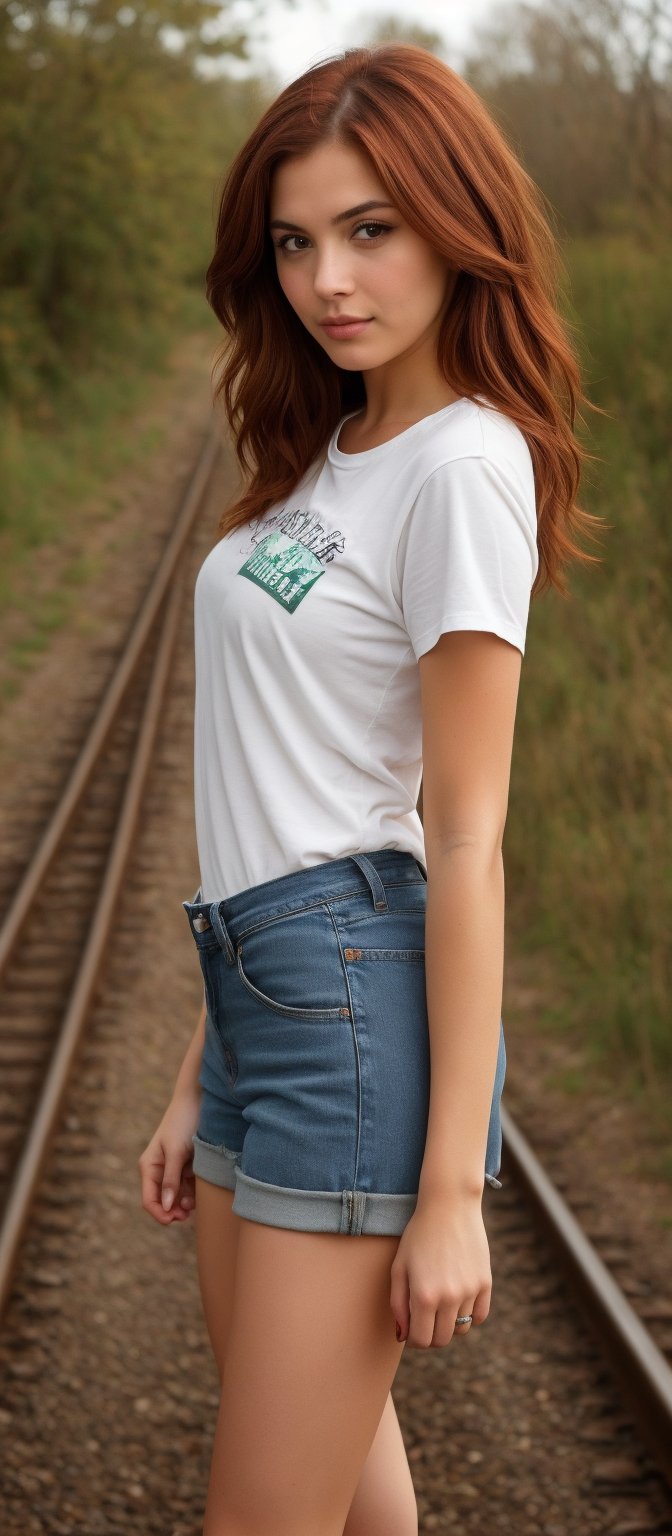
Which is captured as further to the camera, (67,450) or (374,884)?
(67,450)

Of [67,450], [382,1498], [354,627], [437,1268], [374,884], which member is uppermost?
[67,450]

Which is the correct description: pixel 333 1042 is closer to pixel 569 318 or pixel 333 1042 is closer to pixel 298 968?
pixel 298 968

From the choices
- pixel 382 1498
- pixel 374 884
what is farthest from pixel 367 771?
pixel 382 1498

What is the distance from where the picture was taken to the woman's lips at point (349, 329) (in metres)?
1.56

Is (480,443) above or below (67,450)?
below

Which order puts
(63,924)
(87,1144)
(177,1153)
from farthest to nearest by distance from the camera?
1. (63,924)
2. (87,1144)
3. (177,1153)

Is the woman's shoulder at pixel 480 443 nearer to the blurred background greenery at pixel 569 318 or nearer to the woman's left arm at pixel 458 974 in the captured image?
the woman's left arm at pixel 458 974

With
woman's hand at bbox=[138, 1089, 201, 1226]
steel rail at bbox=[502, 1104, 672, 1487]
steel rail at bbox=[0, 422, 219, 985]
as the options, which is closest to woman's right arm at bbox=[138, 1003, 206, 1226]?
woman's hand at bbox=[138, 1089, 201, 1226]

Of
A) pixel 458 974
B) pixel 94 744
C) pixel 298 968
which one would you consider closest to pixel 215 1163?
pixel 298 968

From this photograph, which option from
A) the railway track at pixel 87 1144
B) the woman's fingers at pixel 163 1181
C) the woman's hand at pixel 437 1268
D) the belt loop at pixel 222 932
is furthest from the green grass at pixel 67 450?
the woman's hand at pixel 437 1268

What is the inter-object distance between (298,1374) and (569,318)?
14.8 feet

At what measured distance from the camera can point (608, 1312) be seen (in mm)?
3555

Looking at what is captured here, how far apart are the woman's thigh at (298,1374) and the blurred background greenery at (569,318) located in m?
1.08

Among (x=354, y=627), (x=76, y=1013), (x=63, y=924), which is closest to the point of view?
(x=354, y=627)
